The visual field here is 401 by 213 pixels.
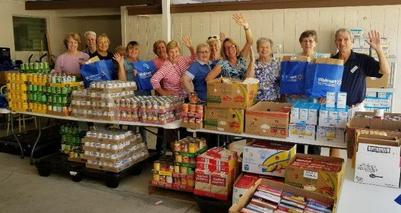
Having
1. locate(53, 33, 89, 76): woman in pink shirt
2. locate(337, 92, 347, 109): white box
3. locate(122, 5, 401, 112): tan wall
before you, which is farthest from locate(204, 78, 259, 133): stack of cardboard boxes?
locate(122, 5, 401, 112): tan wall

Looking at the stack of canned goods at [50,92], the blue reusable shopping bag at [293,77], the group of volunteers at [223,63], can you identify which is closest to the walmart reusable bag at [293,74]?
the blue reusable shopping bag at [293,77]

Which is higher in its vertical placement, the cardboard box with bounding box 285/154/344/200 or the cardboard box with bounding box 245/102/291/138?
the cardboard box with bounding box 245/102/291/138

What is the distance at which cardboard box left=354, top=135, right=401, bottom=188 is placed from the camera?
Answer: 76.0 inches

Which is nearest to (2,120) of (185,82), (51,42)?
(51,42)

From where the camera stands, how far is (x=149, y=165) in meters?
4.72

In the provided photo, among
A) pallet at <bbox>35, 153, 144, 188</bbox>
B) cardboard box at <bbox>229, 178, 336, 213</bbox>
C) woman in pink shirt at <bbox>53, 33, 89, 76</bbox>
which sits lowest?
pallet at <bbox>35, 153, 144, 188</bbox>

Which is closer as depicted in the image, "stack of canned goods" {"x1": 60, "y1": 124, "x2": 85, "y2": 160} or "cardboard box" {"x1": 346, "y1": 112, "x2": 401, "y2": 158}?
"cardboard box" {"x1": 346, "y1": 112, "x2": 401, "y2": 158}

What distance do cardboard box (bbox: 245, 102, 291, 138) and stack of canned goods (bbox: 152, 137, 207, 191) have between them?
1.83 feet

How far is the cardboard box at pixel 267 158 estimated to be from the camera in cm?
321

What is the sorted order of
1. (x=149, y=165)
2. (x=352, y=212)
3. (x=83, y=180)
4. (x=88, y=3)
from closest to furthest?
(x=352, y=212) < (x=83, y=180) < (x=149, y=165) < (x=88, y=3)

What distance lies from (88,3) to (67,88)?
4317 mm

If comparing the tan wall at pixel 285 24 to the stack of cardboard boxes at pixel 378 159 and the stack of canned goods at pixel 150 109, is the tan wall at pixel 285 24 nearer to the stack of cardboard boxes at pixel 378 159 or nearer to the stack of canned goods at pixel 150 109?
the stack of canned goods at pixel 150 109

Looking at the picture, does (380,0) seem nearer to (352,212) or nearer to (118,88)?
(118,88)

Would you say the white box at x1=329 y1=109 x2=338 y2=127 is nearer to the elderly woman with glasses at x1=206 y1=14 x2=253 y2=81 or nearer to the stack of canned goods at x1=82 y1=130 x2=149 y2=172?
the elderly woman with glasses at x1=206 y1=14 x2=253 y2=81
